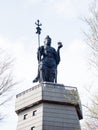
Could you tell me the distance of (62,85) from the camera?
31.3m

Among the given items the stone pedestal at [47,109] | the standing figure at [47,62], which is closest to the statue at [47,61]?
the standing figure at [47,62]

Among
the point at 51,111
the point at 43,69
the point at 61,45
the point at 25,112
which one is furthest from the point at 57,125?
the point at 61,45

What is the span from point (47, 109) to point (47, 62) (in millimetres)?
5064

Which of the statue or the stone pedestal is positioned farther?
the statue

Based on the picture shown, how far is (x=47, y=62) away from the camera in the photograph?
3312 centimetres

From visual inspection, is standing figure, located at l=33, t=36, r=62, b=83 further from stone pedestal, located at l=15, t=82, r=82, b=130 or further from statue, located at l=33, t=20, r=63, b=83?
A: stone pedestal, located at l=15, t=82, r=82, b=130

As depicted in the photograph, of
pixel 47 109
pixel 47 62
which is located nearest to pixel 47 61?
pixel 47 62

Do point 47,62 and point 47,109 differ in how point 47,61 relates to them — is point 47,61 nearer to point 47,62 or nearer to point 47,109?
point 47,62

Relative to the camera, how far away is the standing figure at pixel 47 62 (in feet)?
107

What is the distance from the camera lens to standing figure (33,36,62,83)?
32.6m

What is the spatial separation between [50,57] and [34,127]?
7475mm

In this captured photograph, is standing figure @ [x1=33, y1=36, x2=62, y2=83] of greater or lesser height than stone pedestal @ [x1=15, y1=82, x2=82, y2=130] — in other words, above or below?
above

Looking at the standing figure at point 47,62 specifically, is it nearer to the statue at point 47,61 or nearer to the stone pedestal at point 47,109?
the statue at point 47,61

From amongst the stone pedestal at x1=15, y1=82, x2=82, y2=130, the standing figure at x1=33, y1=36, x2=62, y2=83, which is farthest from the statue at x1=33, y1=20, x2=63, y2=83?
the stone pedestal at x1=15, y1=82, x2=82, y2=130
